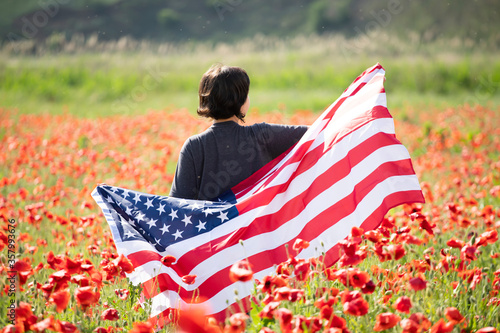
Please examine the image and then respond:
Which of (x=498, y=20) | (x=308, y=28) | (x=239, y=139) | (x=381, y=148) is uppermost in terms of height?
(x=308, y=28)

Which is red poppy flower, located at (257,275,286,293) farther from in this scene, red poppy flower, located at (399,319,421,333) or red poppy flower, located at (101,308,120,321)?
red poppy flower, located at (101,308,120,321)

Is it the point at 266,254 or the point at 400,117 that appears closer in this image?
the point at 266,254

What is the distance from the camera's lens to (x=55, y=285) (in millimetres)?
2184

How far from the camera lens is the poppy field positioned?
6.39ft

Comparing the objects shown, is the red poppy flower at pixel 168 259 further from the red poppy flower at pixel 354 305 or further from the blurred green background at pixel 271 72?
the blurred green background at pixel 271 72

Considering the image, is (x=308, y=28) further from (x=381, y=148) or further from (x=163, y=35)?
(x=381, y=148)

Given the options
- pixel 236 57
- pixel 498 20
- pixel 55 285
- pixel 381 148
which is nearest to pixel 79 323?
pixel 55 285

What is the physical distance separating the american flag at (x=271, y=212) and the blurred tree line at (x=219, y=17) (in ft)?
102

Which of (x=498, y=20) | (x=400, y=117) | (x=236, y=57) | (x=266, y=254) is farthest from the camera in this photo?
(x=498, y=20)

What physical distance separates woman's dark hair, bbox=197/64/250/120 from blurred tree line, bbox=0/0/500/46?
31209 mm

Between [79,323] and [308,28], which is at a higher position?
[308,28]

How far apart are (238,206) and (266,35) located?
38.4 meters

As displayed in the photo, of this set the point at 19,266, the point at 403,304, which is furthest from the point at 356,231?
the point at 19,266

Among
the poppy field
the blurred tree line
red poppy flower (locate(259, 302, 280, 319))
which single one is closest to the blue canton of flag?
the poppy field
